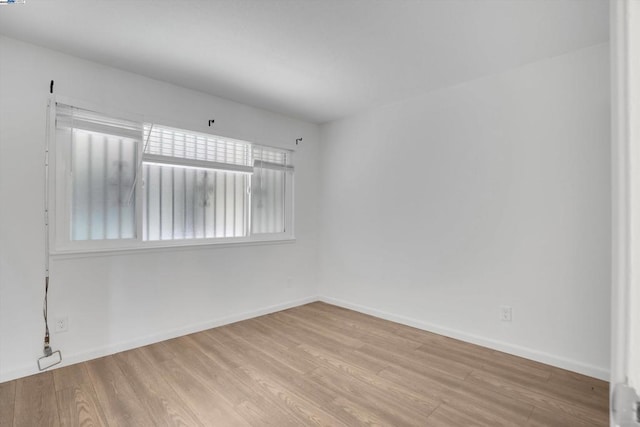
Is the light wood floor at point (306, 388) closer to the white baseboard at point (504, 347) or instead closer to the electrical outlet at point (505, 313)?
the white baseboard at point (504, 347)

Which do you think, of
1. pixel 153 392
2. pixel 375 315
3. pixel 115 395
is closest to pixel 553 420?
pixel 375 315

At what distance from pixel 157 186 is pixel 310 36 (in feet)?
6.73

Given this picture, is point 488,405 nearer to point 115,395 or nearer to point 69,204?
point 115,395

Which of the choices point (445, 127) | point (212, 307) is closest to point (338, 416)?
point (212, 307)

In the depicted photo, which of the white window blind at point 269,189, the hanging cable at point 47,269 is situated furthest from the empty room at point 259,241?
the white window blind at point 269,189

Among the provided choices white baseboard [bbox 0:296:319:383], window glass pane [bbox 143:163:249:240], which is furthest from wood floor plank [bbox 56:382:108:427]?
window glass pane [bbox 143:163:249:240]

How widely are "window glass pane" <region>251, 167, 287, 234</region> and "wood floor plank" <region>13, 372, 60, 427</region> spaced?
225 cm

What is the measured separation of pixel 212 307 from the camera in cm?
338

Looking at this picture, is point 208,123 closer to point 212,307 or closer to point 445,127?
point 212,307

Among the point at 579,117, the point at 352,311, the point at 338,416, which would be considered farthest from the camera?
the point at 352,311

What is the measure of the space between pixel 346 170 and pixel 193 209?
2.01 meters

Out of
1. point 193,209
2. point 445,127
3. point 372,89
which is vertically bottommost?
point 193,209

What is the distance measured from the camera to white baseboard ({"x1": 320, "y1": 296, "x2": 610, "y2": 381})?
93.2 inches

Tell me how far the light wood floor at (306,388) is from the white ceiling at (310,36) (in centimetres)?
257
